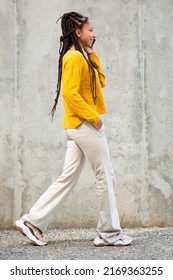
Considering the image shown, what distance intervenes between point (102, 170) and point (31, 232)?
0.78m

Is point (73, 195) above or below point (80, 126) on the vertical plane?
below

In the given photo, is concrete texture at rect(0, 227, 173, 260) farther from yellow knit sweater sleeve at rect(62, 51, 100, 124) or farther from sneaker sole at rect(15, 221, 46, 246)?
yellow knit sweater sleeve at rect(62, 51, 100, 124)

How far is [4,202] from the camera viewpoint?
6.30 m

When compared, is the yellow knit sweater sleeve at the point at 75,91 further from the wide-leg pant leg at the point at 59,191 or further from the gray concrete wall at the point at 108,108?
the gray concrete wall at the point at 108,108

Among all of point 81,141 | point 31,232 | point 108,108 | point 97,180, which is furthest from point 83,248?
point 108,108

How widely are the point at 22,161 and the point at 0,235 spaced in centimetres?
79

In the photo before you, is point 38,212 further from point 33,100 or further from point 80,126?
point 33,100

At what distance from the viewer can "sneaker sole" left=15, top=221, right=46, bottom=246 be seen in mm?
4969

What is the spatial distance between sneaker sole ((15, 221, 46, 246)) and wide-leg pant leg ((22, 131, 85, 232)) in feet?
0.23

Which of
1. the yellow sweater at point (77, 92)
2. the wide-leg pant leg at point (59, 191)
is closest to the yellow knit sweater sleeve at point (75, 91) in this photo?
the yellow sweater at point (77, 92)

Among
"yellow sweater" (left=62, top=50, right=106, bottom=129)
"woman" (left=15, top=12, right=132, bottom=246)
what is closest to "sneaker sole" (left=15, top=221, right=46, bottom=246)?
"woman" (left=15, top=12, right=132, bottom=246)

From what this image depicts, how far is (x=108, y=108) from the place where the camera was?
20.9 ft
